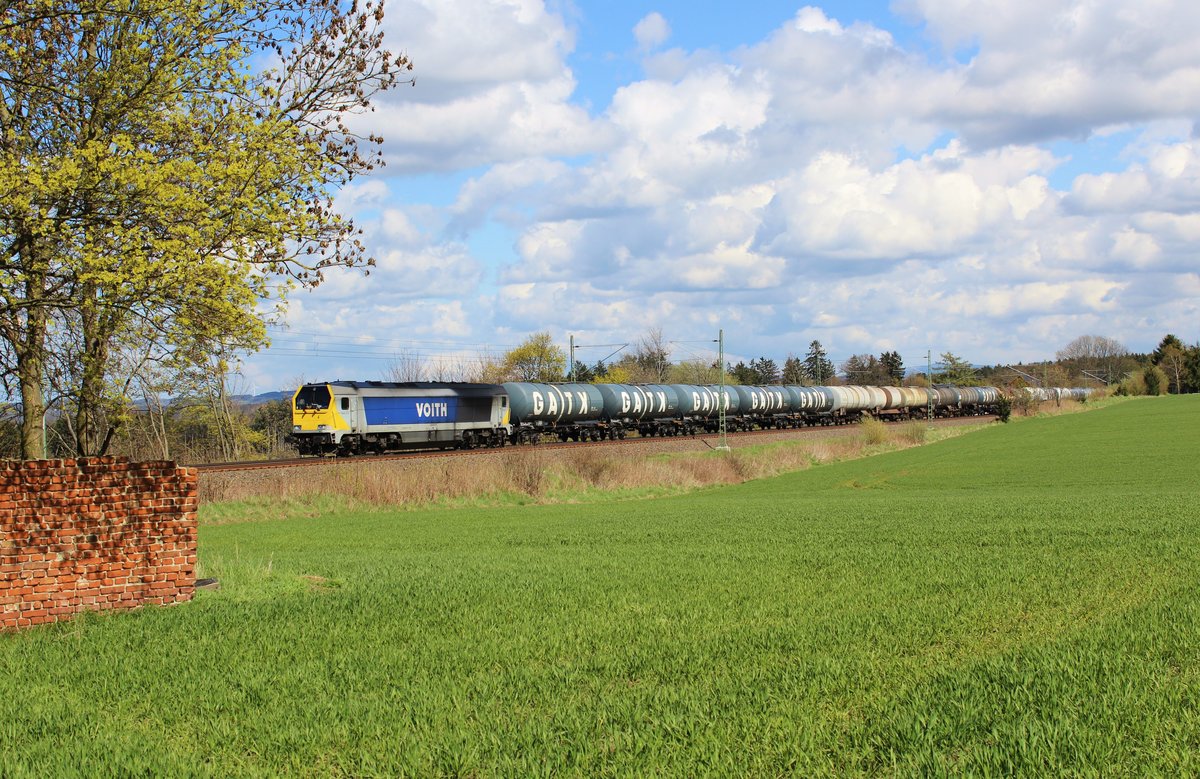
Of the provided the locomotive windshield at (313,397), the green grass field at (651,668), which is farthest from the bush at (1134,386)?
the green grass field at (651,668)

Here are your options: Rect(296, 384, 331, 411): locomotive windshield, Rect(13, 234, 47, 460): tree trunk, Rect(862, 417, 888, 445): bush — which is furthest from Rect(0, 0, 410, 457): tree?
Rect(862, 417, 888, 445): bush

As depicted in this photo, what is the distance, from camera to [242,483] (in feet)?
99.5

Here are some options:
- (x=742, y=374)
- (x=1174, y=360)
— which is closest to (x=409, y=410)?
(x=742, y=374)

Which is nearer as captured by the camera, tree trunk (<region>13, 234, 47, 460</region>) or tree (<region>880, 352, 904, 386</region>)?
tree trunk (<region>13, 234, 47, 460</region>)

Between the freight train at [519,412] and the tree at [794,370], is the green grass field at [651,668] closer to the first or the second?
the freight train at [519,412]

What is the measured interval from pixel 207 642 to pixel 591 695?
157 inches

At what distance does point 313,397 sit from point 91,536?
31.1 m

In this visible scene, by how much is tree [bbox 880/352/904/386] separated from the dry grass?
132m

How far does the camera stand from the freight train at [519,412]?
4066 centimetres

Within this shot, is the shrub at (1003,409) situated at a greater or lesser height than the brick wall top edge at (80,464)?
lesser

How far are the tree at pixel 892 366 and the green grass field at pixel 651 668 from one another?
16262 centimetres

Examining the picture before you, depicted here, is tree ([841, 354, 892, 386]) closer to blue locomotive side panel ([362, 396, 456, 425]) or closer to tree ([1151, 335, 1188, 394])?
tree ([1151, 335, 1188, 394])

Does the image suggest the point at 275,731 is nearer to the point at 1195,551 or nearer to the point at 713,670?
the point at 713,670

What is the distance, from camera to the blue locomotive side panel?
4156 centimetres
